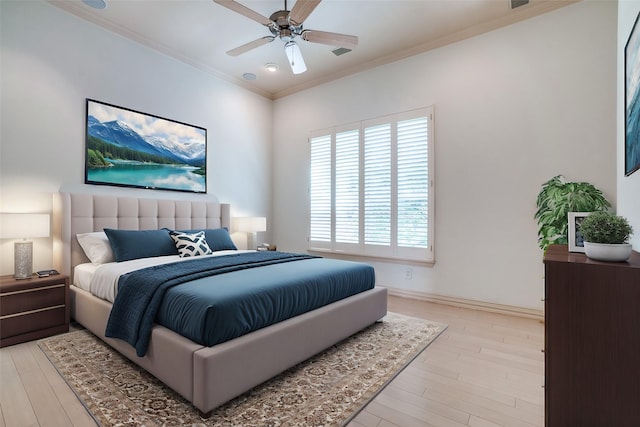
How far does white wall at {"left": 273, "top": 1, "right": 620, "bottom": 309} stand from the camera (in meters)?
2.94

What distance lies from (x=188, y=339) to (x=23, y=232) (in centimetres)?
203

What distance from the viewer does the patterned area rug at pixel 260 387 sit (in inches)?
64.4

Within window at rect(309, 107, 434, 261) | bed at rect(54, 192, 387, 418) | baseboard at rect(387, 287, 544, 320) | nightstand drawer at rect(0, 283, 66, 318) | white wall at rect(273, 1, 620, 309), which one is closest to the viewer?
bed at rect(54, 192, 387, 418)

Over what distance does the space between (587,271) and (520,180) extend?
2.43m

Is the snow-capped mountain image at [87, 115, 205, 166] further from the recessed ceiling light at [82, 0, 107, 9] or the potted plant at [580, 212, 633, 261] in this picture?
the potted plant at [580, 212, 633, 261]

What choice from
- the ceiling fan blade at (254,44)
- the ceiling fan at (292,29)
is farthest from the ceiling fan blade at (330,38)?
the ceiling fan blade at (254,44)

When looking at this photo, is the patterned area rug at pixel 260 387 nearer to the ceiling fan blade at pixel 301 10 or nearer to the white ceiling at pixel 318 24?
the ceiling fan blade at pixel 301 10

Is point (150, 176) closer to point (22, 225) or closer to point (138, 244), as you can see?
point (138, 244)

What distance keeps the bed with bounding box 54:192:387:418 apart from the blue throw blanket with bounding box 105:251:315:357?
0.09 metres

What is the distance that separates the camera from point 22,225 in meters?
2.59

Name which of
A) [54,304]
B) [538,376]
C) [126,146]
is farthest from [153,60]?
[538,376]

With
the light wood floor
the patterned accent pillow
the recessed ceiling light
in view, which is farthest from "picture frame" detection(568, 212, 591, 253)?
the recessed ceiling light

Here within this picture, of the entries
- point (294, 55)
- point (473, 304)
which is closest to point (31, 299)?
point (294, 55)

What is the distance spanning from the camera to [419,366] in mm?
2238
